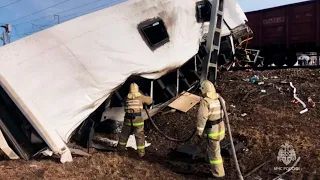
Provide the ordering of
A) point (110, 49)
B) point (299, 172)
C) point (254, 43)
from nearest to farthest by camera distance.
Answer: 1. point (299, 172)
2. point (110, 49)
3. point (254, 43)

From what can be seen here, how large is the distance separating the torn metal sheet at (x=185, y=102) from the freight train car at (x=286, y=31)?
27.4 ft

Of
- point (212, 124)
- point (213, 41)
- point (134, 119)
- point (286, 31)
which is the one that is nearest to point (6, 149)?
point (134, 119)

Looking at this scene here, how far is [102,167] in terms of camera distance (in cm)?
439

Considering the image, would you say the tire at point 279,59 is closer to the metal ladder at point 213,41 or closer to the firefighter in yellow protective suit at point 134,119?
the metal ladder at point 213,41

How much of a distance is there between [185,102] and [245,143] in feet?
5.22

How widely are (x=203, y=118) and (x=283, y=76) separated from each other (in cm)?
474

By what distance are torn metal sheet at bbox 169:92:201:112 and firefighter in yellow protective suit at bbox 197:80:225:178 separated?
1.72 metres

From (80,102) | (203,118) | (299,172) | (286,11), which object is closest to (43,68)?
(80,102)

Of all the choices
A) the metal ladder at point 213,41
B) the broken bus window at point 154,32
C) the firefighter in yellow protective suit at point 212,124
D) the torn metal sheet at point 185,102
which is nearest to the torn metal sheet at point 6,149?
the firefighter in yellow protective suit at point 212,124

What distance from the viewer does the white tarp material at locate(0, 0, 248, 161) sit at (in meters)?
4.70

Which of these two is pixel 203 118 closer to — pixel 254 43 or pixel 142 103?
pixel 142 103

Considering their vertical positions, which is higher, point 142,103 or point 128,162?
point 142,103

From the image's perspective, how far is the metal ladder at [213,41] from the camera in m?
6.44

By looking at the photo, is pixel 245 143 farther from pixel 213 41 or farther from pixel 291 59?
pixel 291 59
